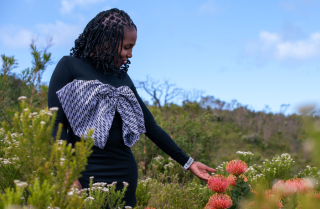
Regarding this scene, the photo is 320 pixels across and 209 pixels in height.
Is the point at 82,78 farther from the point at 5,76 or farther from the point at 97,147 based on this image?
the point at 5,76

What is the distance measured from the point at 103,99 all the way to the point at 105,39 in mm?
403

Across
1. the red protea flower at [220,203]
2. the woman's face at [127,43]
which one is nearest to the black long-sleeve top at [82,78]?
the woman's face at [127,43]

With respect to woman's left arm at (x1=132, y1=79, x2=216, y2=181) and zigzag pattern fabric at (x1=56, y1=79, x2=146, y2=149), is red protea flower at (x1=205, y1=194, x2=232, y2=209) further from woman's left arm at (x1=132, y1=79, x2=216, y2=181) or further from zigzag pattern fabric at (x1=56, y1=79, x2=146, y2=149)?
zigzag pattern fabric at (x1=56, y1=79, x2=146, y2=149)

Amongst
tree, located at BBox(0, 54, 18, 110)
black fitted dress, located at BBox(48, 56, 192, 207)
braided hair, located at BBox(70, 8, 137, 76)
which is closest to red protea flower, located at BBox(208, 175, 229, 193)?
black fitted dress, located at BBox(48, 56, 192, 207)

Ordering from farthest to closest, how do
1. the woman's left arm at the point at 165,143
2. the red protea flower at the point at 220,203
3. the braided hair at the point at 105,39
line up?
the woman's left arm at the point at 165,143 → the braided hair at the point at 105,39 → the red protea flower at the point at 220,203

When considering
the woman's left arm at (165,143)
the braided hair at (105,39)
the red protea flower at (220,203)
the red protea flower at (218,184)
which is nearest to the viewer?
the red protea flower at (220,203)

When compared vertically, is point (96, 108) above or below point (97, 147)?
above

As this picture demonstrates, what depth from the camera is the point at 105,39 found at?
1.68 metres

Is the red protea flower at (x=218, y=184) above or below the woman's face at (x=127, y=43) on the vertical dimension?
below

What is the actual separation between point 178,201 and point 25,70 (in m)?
2.92

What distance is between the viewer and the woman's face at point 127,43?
1688mm

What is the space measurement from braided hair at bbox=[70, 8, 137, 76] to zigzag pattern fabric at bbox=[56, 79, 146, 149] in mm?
170

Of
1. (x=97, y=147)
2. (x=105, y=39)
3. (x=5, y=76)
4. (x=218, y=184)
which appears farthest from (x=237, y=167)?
(x=5, y=76)

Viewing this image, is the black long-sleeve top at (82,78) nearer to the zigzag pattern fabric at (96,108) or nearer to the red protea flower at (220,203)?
the zigzag pattern fabric at (96,108)
